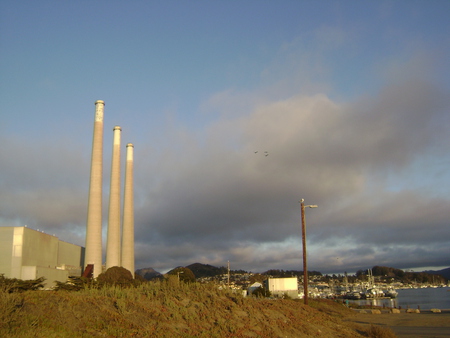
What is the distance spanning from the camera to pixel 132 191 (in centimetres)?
8831

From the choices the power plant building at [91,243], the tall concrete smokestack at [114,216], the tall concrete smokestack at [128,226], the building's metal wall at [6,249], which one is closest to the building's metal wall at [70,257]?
the power plant building at [91,243]

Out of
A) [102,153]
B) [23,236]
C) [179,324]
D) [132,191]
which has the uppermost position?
[102,153]

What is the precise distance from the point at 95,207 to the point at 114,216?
26.5 feet

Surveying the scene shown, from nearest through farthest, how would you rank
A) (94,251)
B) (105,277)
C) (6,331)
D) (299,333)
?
1. (6,331)
2. (299,333)
3. (105,277)
4. (94,251)

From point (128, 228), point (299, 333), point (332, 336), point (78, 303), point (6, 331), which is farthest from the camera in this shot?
point (128, 228)

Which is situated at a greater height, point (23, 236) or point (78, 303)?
point (23, 236)

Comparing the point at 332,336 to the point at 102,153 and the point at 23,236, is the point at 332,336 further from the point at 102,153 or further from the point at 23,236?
the point at 102,153

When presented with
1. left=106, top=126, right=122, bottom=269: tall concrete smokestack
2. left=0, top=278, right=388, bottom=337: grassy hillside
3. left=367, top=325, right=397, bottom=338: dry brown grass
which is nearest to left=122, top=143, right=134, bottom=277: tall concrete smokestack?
left=106, top=126, right=122, bottom=269: tall concrete smokestack

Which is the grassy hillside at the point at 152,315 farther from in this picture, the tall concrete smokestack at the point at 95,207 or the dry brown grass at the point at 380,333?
the tall concrete smokestack at the point at 95,207

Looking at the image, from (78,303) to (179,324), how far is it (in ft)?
14.9

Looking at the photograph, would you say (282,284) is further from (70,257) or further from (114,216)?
(70,257)

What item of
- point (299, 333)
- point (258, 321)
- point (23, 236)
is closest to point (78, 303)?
point (258, 321)

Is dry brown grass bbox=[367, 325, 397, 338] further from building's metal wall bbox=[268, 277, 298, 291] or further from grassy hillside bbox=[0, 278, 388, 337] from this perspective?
building's metal wall bbox=[268, 277, 298, 291]

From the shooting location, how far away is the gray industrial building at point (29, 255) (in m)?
60.2
